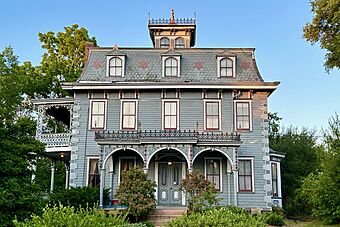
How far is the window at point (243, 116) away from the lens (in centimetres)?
1984

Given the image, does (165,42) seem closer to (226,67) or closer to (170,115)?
(226,67)

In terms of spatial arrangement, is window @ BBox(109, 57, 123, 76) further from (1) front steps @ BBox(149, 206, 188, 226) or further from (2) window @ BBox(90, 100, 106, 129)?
(1) front steps @ BBox(149, 206, 188, 226)

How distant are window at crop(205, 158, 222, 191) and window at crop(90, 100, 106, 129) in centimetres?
578

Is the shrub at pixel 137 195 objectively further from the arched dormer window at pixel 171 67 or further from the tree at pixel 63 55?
the tree at pixel 63 55

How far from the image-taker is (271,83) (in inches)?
774

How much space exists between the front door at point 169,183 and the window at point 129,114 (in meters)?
2.61

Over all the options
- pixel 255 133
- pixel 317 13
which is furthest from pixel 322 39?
pixel 255 133

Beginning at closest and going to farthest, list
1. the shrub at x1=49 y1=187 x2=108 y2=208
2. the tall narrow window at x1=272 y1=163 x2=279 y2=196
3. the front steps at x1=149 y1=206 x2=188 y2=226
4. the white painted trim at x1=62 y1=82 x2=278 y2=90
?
the shrub at x1=49 y1=187 x2=108 y2=208, the front steps at x1=149 y1=206 x2=188 y2=226, the white painted trim at x1=62 y1=82 x2=278 y2=90, the tall narrow window at x1=272 y1=163 x2=279 y2=196

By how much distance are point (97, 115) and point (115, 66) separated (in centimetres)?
300

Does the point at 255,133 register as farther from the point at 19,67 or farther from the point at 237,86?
the point at 19,67

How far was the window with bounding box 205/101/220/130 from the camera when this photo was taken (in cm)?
1984

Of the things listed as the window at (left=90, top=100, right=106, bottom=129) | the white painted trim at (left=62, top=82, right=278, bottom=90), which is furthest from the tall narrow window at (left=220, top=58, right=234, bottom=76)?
the window at (left=90, top=100, right=106, bottom=129)

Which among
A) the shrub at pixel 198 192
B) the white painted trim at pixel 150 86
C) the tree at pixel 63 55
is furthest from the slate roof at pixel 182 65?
the tree at pixel 63 55

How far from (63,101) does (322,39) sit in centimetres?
1365
